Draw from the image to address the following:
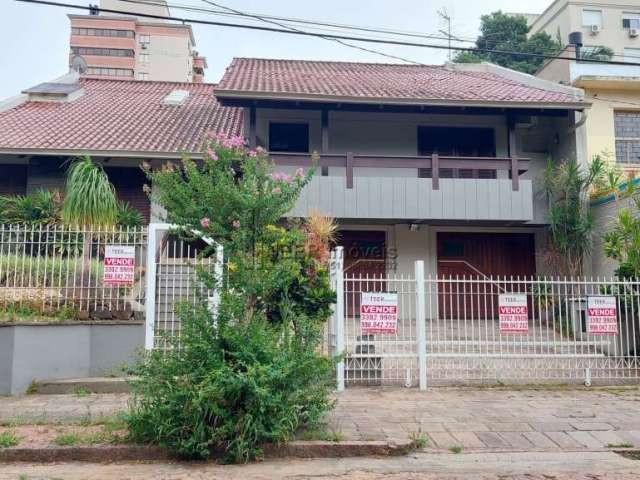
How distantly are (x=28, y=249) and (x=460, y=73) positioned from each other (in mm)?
13909

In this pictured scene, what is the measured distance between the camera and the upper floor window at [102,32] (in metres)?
64.4

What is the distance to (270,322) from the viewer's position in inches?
236

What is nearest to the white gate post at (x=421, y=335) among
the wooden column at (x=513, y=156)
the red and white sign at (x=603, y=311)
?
the red and white sign at (x=603, y=311)

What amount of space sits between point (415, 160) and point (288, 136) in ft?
12.2

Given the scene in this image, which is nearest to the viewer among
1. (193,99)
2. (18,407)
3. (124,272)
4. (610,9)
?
(18,407)

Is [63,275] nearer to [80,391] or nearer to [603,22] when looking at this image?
[80,391]

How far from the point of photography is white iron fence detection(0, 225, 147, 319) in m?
8.05

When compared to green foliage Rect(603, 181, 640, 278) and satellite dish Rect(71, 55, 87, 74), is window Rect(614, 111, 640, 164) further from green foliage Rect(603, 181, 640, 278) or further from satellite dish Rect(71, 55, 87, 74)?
satellite dish Rect(71, 55, 87, 74)

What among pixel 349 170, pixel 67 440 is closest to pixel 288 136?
pixel 349 170

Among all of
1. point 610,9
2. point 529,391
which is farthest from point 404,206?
point 610,9

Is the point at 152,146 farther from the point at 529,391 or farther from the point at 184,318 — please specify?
the point at 529,391

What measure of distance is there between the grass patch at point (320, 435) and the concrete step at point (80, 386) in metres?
3.22

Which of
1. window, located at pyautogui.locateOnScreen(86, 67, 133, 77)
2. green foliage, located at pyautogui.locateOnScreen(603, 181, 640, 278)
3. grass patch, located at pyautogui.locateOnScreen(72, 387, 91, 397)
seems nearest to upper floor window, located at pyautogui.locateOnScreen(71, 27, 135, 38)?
window, located at pyautogui.locateOnScreen(86, 67, 133, 77)

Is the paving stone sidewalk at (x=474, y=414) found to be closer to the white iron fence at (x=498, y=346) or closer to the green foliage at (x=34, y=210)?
the white iron fence at (x=498, y=346)
